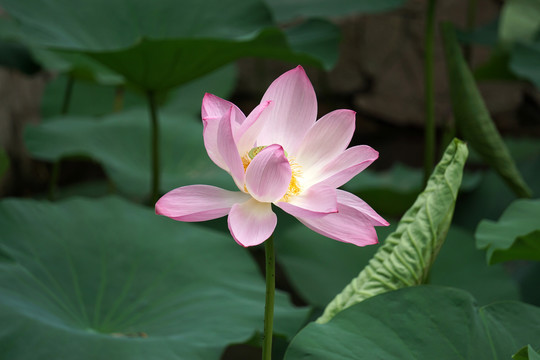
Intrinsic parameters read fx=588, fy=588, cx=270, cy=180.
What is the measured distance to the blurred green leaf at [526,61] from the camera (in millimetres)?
1455

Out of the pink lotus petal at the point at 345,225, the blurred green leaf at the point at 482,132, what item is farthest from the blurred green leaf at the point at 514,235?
the pink lotus petal at the point at 345,225

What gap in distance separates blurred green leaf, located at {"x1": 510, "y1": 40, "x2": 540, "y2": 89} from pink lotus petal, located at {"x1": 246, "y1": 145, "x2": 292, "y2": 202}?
4.00 ft

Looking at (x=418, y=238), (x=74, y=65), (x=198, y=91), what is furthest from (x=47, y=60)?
(x=418, y=238)

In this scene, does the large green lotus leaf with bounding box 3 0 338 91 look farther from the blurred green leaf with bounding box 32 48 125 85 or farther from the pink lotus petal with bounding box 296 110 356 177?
the pink lotus petal with bounding box 296 110 356 177

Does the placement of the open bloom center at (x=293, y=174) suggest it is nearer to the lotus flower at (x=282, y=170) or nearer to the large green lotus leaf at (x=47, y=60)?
the lotus flower at (x=282, y=170)

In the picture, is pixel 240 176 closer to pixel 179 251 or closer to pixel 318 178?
pixel 318 178

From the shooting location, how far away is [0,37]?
1.70m

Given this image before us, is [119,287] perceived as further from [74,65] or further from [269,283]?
[74,65]

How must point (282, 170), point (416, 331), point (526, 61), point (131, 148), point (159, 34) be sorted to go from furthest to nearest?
point (131, 148), point (526, 61), point (159, 34), point (416, 331), point (282, 170)

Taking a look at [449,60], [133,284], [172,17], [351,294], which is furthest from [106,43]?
[351,294]

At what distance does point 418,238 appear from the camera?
580 mm

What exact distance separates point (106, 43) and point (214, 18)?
0.26 meters

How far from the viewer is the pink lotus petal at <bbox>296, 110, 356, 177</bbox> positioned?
47 centimetres

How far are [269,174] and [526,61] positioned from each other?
1304 millimetres
